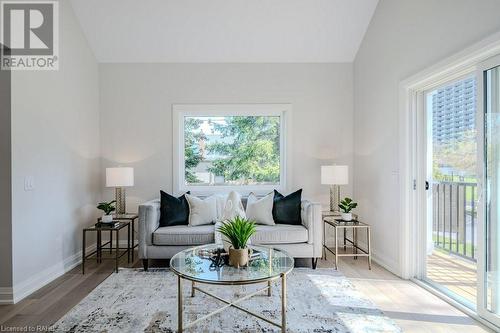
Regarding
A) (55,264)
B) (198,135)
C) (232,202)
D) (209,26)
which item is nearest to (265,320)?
(232,202)

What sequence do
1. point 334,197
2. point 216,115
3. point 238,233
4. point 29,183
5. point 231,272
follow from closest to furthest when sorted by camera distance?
1. point 231,272
2. point 238,233
3. point 29,183
4. point 334,197
5. point 216,115

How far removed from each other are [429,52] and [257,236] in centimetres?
252

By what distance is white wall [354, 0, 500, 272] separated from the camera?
245cm

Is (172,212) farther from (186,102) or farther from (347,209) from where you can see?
(347,209)

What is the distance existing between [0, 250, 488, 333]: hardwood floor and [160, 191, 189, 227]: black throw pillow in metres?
0.83

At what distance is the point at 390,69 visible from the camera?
3496mm

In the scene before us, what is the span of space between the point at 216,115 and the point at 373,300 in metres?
3.12

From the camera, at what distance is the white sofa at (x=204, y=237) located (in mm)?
3457

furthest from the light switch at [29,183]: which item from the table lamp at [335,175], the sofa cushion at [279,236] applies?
the table lamp at [335,175]

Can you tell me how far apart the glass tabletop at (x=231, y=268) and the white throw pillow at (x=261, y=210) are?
44.4 inches

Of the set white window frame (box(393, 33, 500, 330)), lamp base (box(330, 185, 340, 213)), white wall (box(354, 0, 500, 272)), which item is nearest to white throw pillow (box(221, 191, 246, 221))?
lamp base (box(330, 185, 340, 213))

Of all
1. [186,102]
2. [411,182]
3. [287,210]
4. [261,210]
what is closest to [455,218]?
[411,182]

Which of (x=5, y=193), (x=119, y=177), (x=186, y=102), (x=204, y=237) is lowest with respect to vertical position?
(x=204, y=237)

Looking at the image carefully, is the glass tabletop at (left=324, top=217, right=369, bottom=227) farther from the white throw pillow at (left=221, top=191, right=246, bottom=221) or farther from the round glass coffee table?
the round glass coffee table
